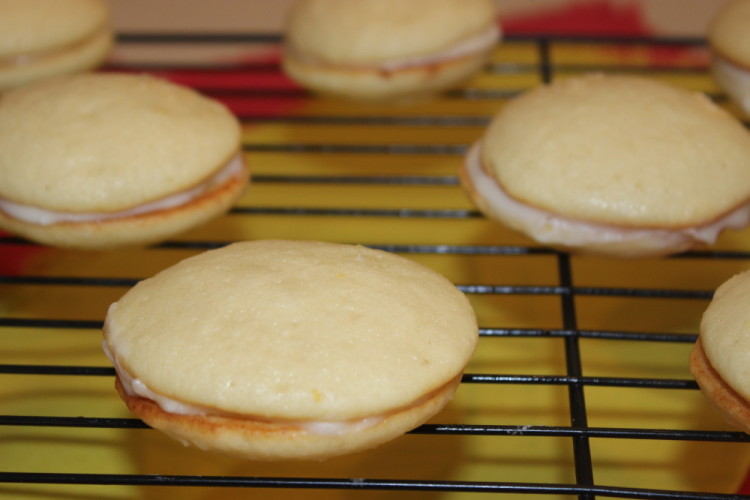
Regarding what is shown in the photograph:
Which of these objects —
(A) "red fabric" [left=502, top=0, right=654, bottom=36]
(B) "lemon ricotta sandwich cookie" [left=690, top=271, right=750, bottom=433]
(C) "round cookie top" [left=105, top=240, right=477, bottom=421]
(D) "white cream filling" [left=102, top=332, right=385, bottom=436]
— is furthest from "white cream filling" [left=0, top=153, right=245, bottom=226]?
(A) "red fabric" [left=502, top=0, right=654, bottom=36]

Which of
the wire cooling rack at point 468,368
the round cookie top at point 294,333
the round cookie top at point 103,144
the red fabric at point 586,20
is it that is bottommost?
the wire cooling rack at point 468,368

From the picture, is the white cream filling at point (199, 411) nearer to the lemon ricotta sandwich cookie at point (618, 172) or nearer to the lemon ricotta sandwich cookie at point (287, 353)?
the lemon ricotta sandwich cookie at point (287, 353)

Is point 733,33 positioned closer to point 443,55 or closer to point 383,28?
point 443,55

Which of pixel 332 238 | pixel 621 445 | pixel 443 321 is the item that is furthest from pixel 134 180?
pixel 621 445

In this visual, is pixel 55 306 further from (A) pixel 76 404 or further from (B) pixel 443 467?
(B) pixel 443 467

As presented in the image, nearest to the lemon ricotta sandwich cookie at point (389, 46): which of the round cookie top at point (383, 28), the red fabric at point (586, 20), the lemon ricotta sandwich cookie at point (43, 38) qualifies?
the round cookie top at point (383, 28)

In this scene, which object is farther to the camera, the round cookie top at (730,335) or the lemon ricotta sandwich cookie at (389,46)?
the lemon ricotta sandwich cookie at (389,46)

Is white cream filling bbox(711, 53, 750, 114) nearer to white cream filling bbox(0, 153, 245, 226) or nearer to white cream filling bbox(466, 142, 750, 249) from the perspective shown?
A: white cream filling bbox(466, 142, 750, 249)
